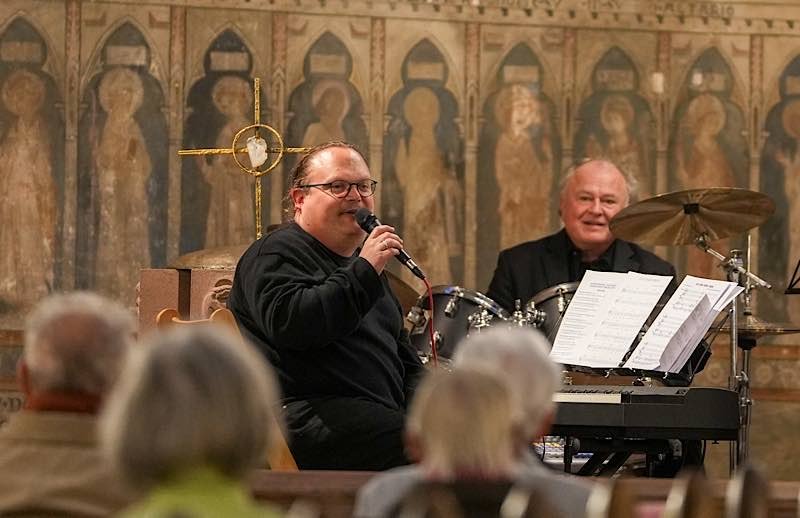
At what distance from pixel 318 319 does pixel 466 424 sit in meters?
3.10

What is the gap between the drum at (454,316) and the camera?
7.82m

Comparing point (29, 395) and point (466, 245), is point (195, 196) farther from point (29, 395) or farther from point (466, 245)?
point (29, 395)

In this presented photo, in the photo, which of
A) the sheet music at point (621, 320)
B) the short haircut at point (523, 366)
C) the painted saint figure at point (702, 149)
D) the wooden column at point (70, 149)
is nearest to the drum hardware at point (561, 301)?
the sheet music at point (621, 320)

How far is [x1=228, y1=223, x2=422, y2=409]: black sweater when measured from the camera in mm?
5324

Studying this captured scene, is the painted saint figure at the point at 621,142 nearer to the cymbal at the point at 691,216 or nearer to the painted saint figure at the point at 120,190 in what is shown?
the cymbal at the point at 691,216

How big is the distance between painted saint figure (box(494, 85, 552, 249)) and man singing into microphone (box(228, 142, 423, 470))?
16.0ft

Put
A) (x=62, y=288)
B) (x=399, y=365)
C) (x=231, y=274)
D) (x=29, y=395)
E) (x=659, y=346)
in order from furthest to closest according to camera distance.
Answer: (x=62, y=288), (x=231, y=274), (x=659, y=346), (x=399, y=365), (x=29, y=395)

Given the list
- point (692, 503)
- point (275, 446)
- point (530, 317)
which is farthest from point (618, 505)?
point (530, 317)

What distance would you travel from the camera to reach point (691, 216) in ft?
26.9

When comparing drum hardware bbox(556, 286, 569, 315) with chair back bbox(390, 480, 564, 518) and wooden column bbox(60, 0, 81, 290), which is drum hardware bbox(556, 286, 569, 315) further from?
chair back bbox(390, 480, 564, 518)

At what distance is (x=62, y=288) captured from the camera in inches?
407

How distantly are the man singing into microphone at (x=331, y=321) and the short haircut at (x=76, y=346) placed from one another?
2629 millimetres

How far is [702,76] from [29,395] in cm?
882

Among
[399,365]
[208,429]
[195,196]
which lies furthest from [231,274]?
[208,429]
